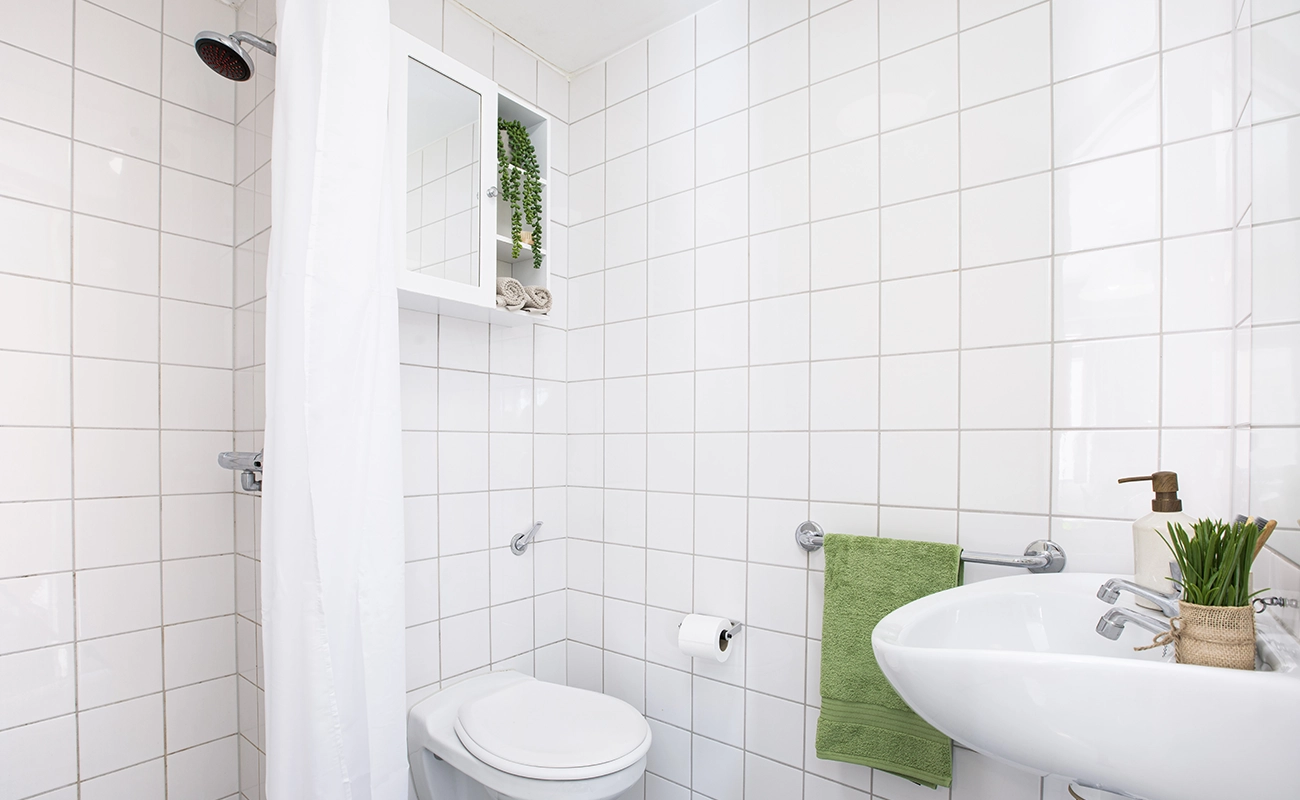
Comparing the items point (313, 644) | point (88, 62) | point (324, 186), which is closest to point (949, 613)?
point (313, 644)

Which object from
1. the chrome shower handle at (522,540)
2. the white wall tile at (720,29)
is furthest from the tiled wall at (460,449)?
the white wall tile at (720,29)

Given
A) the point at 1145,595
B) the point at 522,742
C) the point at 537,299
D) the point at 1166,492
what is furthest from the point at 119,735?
the point at 1166,492

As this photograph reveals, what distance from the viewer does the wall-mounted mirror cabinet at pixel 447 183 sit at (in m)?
1.42

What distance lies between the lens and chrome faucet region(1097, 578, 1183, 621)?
2.71ft

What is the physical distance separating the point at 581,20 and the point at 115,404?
156 centimetres

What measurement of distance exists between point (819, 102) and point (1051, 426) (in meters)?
0.91

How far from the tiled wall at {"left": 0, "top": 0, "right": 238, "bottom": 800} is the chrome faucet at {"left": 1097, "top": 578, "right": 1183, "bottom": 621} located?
1846 millimetres

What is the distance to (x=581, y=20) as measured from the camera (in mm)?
1794

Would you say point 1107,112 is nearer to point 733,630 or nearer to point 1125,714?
point 1125,714

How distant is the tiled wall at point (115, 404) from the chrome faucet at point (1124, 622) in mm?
1833

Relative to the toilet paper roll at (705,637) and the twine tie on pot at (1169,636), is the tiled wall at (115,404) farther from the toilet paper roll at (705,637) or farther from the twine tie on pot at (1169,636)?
the twine tie on pot at (1169,636)

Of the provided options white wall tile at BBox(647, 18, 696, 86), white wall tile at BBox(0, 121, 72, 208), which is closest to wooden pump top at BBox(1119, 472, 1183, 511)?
white wall tile at BBox(647, 18, 696, 86)

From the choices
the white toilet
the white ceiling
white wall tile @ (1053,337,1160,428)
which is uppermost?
the white ceiling

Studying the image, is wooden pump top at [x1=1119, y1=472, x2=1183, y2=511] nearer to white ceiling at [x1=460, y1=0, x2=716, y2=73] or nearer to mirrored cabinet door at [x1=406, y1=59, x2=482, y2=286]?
mirrored cabinet door at [x1=406, y1=59, x2=482, y2=286]
